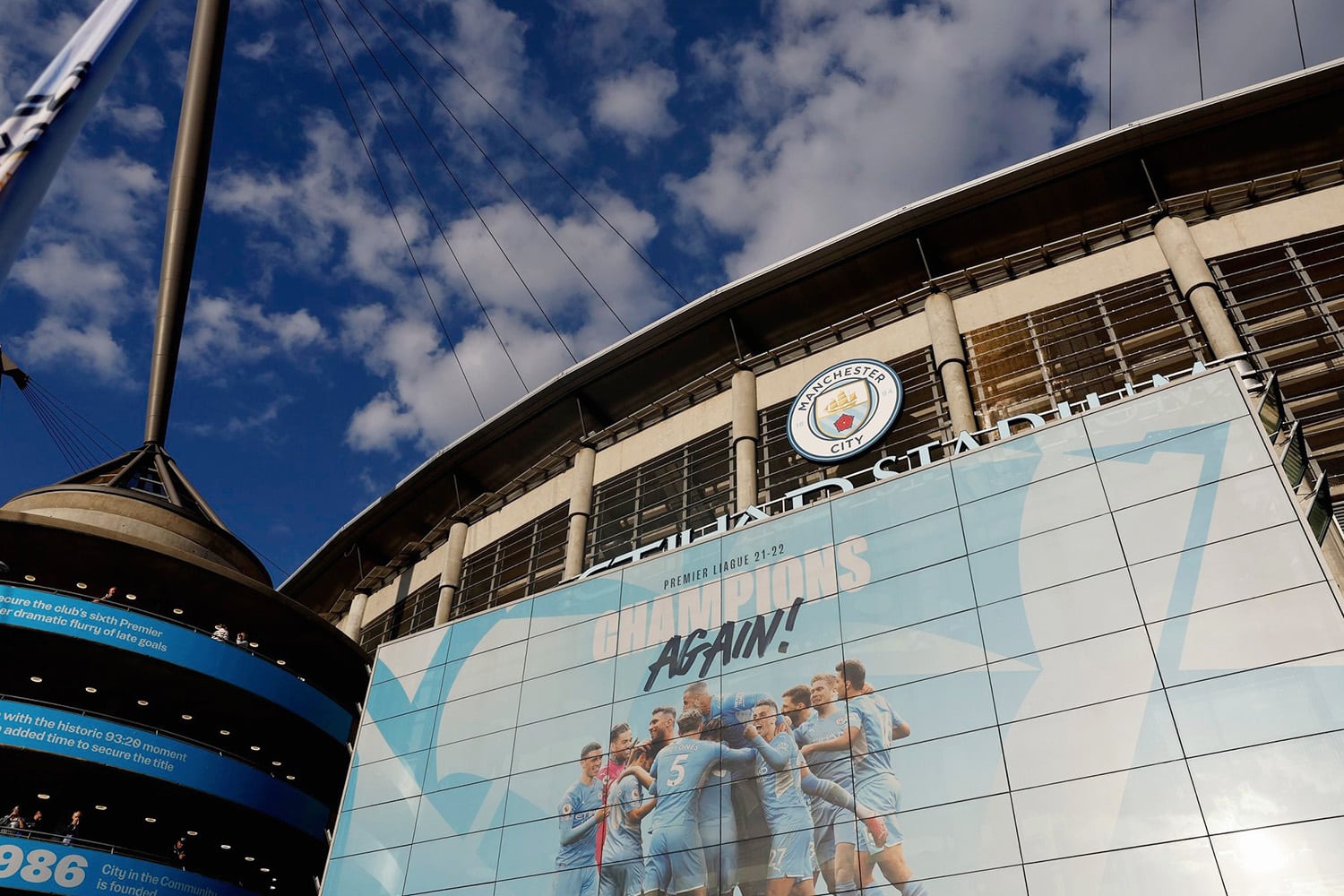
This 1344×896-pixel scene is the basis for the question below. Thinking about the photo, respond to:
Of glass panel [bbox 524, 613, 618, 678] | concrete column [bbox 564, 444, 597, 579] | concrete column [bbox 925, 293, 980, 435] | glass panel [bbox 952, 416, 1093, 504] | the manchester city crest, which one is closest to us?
glass panel [bbox 952, 416, 1093, 504]

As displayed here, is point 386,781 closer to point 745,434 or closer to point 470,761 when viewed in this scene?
point 470,761

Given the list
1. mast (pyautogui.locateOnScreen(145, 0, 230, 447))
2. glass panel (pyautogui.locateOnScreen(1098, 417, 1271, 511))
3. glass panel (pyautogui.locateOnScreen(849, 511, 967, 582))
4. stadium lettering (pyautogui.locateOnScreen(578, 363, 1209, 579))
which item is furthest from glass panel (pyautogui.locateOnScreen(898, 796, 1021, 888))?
mast (pyautogui.locateOnScreen(145, 0, 230, 447))

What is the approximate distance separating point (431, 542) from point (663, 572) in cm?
2529

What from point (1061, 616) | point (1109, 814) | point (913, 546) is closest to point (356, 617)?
point (913, 546)

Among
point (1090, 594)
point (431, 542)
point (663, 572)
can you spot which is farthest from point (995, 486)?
point (431, 542)

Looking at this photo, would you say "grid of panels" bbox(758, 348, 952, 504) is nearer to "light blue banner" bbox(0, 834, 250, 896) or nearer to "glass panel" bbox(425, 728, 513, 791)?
"glass panel" bbox(425, 728, 513, 791)

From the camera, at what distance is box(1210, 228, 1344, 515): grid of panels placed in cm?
2967

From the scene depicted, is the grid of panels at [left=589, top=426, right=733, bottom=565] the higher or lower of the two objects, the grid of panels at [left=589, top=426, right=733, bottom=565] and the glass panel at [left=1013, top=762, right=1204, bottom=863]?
the higher

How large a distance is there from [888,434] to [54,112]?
3070 cm

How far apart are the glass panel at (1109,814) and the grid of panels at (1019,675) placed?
0.14ft

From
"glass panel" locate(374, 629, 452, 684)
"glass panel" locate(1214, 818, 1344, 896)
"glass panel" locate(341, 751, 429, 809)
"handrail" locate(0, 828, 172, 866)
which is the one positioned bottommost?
"glass panel" locate(1214, 818, 1344, 896)

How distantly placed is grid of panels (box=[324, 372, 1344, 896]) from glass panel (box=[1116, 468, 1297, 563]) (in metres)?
0.05

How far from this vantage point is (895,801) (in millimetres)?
21312

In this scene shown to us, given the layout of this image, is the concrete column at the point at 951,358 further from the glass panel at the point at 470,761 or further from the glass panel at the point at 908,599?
the glass panel at the point at 470,761
